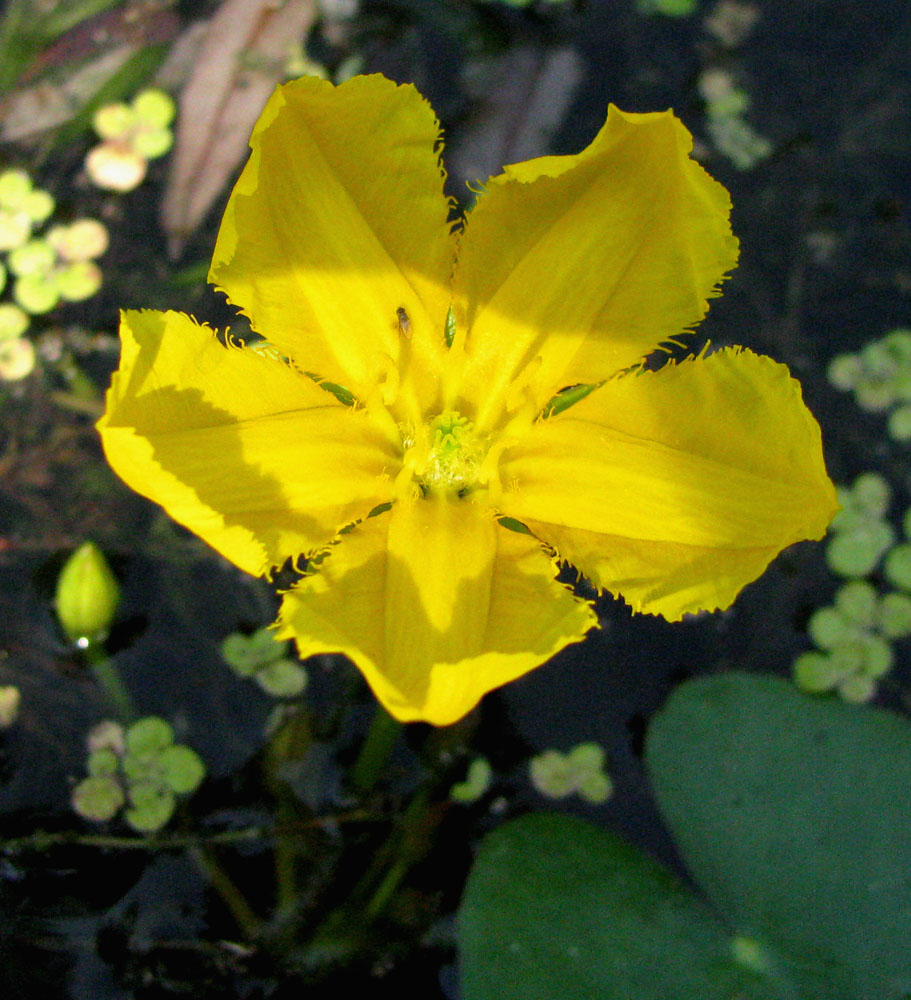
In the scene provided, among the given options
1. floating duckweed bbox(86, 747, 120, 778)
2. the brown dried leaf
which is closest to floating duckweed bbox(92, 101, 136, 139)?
the brown dried leaf

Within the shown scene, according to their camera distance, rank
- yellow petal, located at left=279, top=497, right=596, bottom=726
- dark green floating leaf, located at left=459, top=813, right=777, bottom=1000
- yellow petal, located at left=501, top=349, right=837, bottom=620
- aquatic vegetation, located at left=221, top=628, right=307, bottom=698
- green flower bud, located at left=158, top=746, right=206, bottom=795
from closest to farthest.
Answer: yellow petal, located at left=279, top=497, right=596, bottom=726
yellow petal, located at left=501, top=349, right=837, bottom=620
dark green floating leaf, located at left=459, top=813, right=777, bottom=1000
green flower bud, located at left=158, top=746, right=206, bottom=795
aquatic vegetation, located at left=221, top=628, right=307, bottom=698

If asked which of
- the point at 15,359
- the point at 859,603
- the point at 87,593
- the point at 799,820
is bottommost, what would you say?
the point at 799,820

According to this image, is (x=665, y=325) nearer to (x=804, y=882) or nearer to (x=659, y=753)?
(x=659, y=753)

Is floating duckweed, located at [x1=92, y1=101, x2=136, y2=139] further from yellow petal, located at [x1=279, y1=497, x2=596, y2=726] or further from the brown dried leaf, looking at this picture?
yellow petal, located at [x1=279, y1=497, x2=596, y2=726]

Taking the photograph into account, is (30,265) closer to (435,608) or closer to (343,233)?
(343,233)

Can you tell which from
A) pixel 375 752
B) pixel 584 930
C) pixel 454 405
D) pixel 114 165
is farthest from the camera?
pixel 114 165

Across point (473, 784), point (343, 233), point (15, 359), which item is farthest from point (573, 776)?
point (15, 359)
